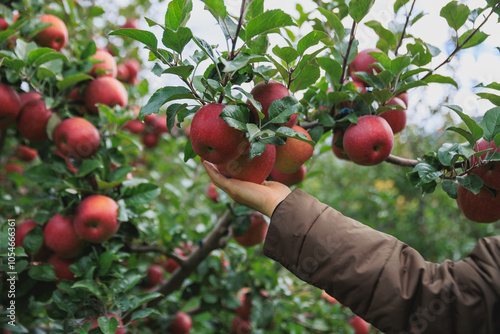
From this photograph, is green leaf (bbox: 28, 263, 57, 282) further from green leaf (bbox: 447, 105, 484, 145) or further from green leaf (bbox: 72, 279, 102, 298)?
green leaf (bbox: 447, 105, 484, 145)

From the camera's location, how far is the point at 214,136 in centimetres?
84

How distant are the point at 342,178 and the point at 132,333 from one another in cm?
368

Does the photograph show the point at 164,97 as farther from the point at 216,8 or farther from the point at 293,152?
the point at 293,152

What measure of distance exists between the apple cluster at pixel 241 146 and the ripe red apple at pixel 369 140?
14 cm

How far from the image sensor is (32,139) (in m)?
1.50

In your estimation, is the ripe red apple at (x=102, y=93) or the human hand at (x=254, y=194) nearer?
the human hand at (x=254, y=194)

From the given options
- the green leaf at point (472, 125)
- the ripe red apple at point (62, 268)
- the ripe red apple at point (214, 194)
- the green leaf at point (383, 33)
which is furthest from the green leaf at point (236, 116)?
the ripe red apple at point (214, 194)

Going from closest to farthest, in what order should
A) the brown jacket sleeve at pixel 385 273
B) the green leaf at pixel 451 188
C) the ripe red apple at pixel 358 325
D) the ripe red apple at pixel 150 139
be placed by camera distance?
the brown jacket sleeve at pixel 385 273
the green leaf at pixel 451 188
the ripe red apple at pixel 358 325
the ripe red apple at pixel 150 139

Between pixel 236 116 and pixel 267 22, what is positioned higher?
pixel 267 22

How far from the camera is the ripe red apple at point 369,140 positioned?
3.45 ft

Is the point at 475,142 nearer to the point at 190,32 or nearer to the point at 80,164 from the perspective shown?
the point at 190,32

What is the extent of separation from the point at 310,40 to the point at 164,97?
1.24 feet

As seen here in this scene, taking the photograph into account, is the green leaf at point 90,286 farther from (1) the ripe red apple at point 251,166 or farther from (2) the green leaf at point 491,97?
(2) the green leaf at point 491,97

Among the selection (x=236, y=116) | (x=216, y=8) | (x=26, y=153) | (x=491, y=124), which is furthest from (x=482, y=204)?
(x=26, y=153)
